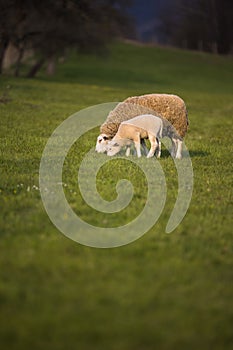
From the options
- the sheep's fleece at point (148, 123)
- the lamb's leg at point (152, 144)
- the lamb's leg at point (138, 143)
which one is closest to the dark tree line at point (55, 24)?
the sheep's fleece at point (148, 123)

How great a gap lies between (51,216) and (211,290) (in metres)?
2.73

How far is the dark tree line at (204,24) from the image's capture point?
234 feet

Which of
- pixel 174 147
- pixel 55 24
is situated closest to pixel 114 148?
pixel 174 147

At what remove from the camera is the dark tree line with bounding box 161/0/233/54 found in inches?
2808

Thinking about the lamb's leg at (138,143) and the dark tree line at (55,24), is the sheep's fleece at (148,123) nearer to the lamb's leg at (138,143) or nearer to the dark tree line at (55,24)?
the lamb's leg at (138,143)

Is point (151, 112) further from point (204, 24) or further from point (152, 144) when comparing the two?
point (204, 24)

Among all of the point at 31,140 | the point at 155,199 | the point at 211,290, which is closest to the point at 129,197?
the point at 155,199

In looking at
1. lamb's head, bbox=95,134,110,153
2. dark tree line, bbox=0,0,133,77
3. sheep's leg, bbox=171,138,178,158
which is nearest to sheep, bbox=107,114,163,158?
lamb's head, bbox=95,134,110,153

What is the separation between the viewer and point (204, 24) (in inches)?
2889

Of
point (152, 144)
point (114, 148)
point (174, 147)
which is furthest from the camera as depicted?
point (174, 147)

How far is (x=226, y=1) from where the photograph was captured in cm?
7169

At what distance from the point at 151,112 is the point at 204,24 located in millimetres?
63126

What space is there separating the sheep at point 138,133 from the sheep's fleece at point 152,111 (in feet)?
1.02

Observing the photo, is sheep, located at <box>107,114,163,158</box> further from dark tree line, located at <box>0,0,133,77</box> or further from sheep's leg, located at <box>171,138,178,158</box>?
dark tree line, located at <box>0,0,133,77</box>
